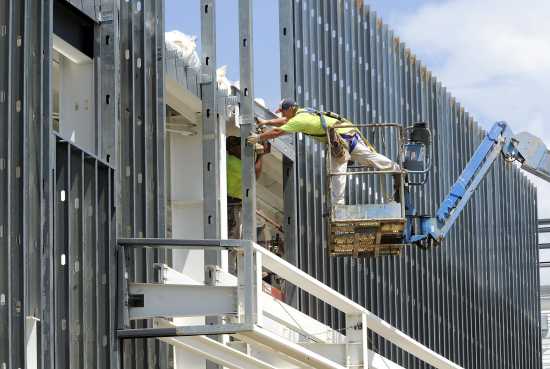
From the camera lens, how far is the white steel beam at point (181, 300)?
55.7 feet

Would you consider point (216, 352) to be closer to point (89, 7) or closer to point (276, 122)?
point (276, 122)

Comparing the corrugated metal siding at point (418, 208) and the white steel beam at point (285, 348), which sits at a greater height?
the corrugated metal siding at point (418, 208)

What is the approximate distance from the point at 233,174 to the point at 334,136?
3.30 m

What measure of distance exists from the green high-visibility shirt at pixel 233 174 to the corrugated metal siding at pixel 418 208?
38.0 inches

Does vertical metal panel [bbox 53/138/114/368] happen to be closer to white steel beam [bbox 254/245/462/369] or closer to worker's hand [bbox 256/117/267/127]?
white steel beam [bbox 254/245/462/369]

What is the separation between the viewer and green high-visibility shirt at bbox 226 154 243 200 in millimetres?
24081

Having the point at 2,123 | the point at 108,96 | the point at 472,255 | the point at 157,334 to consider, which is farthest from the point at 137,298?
the point at 472,255

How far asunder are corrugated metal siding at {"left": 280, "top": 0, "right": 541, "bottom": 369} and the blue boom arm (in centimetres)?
168

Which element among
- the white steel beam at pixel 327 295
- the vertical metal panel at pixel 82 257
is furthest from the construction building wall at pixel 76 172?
the white steel beam at pixel 327 295

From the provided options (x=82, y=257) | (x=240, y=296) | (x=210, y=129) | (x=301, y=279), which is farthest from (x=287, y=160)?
(x=82, y=257)

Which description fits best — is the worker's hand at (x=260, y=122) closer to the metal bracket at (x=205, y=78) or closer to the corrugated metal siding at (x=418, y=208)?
the metal bracket at (x=205, y=78)

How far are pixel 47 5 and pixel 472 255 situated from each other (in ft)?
71.4

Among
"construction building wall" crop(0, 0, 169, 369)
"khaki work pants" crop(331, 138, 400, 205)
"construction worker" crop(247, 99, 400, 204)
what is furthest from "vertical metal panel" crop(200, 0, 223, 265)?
"construction building wall" crop(0, 0, 169, 369)

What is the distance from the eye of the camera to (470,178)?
27.1 metres
